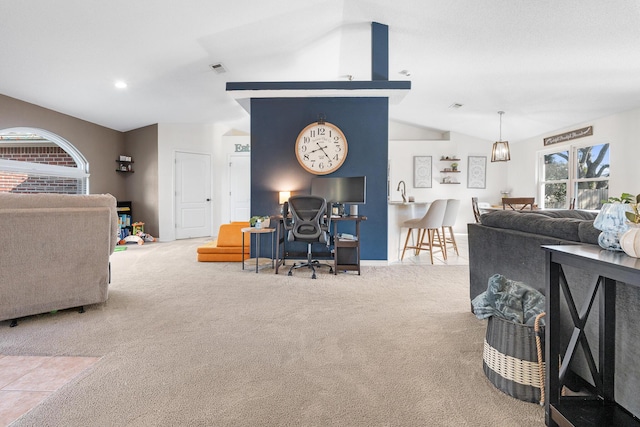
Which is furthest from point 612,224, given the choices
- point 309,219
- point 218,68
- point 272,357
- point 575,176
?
point 575,176

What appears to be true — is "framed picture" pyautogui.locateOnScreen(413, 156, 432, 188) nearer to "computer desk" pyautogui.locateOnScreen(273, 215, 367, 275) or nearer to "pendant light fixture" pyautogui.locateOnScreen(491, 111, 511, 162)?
"pendant light fixture" pyautogui.locateOnScreen(491, 111, 511, 162)

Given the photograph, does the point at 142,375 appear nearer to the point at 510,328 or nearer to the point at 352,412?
the point at 352,412

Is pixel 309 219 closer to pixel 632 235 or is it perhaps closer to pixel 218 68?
pixel 218 68

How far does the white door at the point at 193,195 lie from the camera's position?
23.7ft

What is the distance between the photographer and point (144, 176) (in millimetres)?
7129

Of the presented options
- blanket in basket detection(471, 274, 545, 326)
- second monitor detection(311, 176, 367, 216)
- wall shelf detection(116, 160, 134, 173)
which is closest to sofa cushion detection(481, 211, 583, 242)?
blanket in basket detection(471, 274, 545, 326)

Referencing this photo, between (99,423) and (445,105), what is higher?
(445,105)

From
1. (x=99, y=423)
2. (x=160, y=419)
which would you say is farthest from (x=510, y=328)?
(x=99, y=423)

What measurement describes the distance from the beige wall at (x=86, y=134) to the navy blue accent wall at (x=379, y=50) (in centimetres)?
531

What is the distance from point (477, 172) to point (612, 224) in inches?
299

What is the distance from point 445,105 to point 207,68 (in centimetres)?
433

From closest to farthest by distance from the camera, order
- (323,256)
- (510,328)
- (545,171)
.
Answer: (510,328) → (323,256) → (545,171)

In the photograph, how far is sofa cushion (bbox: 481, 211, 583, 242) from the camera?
161cm

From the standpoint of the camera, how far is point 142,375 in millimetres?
1641
